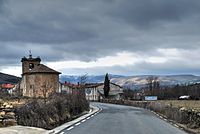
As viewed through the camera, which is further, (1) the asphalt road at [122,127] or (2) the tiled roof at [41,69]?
(2) the tiled roof at [41,69]

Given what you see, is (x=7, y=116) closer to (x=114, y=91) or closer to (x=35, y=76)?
(x=35, y=76)

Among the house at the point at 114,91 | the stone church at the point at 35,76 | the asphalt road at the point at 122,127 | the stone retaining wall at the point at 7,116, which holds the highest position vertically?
the stone church at the point at 35,76

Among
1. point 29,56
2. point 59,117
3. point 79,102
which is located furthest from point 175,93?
point 59,117

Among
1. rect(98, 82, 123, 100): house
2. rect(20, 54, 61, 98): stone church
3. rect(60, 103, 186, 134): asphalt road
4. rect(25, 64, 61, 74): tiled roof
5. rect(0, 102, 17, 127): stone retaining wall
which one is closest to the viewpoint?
rect(60, 103, 186, 134): asphalt road

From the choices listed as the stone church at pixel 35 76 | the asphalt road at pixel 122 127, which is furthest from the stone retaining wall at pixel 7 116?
the stone church at pixel 35 76

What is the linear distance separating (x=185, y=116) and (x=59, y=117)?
30.7ft

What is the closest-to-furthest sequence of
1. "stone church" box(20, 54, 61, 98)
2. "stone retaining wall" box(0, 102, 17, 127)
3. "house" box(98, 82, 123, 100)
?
"stone retaining wall" box(0, 102, 17, 127)
"stone church" box(20, 54, 61, 98)
"house" box(98, 82, 123, 100)

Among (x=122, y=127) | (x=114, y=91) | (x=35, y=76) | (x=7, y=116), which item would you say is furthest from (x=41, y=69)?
(x=7, y=116)

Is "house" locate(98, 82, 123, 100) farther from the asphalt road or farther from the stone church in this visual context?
the asphalt road

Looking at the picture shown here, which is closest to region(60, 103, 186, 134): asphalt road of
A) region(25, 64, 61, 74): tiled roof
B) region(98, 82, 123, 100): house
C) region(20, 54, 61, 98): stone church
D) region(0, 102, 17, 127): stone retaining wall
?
region(0, 102, 17, 127): stone retaining wall

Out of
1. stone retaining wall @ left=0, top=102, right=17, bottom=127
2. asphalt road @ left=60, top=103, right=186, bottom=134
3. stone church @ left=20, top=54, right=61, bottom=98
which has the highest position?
stone church @ left=20, top=54, right=61, bottom=98

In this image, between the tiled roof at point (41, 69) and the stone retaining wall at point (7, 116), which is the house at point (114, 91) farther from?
the stone retaining wall at point (7, 116)

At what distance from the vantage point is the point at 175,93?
10325cm

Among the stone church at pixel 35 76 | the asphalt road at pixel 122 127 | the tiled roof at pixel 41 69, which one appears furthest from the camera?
the tiled roof at pixel 41 69
